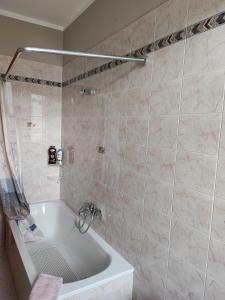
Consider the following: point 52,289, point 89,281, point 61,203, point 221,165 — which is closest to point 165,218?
point 221,165

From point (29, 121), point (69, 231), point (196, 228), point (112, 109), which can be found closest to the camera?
point (196, 228)

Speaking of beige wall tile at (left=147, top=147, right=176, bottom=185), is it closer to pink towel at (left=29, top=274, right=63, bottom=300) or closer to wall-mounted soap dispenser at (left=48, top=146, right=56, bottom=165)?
pink towel at (left=29, top=274, right=63, bottom=300)

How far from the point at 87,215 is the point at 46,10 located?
2.14 m

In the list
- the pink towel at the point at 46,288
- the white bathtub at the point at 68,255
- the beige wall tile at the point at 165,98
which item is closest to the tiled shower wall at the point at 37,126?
the white bathtub at the point at 68,255

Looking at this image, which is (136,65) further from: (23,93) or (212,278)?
→ (23,93)

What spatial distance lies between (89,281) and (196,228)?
2.65 feet

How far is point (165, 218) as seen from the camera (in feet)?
4.42

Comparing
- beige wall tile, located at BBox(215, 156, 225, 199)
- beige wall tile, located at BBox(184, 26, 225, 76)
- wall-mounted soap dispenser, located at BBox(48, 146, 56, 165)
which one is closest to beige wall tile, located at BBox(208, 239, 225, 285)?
beige wall tile, located at BBox(215, 156, 225, 199)

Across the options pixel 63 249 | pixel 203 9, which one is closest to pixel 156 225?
pixel 203 9

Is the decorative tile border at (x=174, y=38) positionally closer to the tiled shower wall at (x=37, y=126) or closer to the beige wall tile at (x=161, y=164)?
the beige wall tile at (x=161, y=164)

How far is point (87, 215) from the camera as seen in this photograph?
218 cm

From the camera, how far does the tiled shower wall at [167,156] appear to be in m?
1.08

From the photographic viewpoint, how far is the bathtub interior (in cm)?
198

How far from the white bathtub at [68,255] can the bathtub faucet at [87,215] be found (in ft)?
0.27
